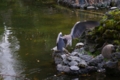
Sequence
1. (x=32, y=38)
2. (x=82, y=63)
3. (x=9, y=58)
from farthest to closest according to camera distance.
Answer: (x=32, y=38) → (x=9, y=58) → (x=82, y=63)

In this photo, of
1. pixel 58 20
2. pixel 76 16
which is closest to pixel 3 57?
pixel 58 20

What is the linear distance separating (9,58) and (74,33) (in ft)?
5.29

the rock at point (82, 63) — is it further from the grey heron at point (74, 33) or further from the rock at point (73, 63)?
the grey heron at point (74, 33)

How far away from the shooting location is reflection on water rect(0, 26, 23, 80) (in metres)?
5.38

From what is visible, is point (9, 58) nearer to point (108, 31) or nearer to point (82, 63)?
point (82, 63)

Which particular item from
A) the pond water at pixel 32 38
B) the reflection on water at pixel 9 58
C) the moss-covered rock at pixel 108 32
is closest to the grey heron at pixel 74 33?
the moss-covered rock at pixel 108 32

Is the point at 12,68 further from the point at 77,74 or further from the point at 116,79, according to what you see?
the point at 116,79

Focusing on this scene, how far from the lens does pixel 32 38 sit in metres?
7.99

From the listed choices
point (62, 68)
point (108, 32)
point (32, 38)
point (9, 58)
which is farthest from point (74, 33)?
point (32, 38)

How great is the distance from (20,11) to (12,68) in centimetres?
752

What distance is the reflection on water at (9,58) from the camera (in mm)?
5381

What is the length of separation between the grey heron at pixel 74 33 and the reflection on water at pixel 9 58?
3.30ft

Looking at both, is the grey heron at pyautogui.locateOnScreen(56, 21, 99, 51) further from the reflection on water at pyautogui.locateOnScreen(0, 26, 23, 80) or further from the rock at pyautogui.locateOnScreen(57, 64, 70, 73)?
the reflection on water at pyautogui.locateOnScreen(0, 26, 23, 80)

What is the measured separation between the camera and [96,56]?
5.68 m
